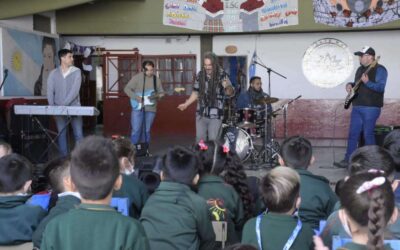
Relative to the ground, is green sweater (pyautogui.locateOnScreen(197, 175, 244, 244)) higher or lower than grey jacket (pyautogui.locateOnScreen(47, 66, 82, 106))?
lower

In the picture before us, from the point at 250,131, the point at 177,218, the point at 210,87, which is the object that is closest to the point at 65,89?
the point at 210,87

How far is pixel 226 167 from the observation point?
11.1 ft

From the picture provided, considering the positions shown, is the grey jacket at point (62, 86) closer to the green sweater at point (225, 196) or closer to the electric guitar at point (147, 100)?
the electric guitar at point (147, 100)

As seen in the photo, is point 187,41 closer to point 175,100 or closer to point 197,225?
point 175,100

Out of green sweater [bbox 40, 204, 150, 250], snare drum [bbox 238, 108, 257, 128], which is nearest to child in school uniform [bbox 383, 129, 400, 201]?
green sweater [bbox 40, 204, 150, 250]

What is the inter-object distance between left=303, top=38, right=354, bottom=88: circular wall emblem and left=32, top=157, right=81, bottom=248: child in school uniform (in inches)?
310

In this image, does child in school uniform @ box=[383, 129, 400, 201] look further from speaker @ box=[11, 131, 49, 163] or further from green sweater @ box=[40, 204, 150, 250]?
speaker @ box=[11, 131, 49, 163]

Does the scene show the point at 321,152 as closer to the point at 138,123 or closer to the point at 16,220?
the point at 138,123

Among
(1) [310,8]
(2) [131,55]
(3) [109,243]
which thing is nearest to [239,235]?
(3) [109,243]

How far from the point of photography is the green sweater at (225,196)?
3021mm

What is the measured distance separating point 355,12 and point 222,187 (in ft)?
23.9

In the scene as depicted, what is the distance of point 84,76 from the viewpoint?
11.4 metres

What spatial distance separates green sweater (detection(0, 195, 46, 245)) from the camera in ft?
8.50

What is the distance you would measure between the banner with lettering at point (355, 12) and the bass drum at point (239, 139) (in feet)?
10.8
